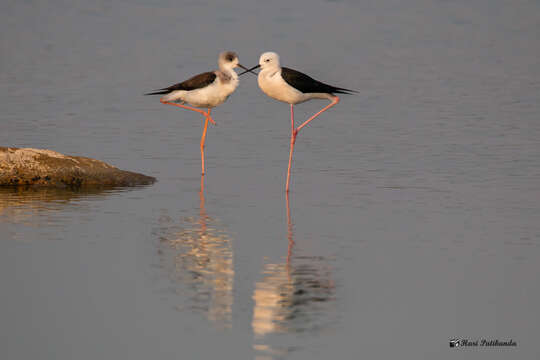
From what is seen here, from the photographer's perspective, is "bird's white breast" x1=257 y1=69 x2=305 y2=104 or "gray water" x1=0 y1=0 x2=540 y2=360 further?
"bird's white breast" x1=257 y1=69 x2=305 y2=104

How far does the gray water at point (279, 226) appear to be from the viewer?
25.7ft

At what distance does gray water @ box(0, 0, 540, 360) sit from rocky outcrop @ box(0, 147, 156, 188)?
0.53 m

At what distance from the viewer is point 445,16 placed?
45.7 meters

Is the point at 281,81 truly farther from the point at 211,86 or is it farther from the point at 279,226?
the point at 279,226

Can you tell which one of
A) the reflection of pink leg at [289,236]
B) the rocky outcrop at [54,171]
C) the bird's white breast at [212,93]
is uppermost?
the bird's white breast at [212,93]

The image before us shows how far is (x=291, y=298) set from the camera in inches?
333

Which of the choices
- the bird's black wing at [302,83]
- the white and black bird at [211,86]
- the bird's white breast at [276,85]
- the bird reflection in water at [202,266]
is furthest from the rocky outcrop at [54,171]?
the bird reflection in water at [202,266]

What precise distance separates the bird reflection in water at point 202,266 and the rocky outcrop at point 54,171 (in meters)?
2.86

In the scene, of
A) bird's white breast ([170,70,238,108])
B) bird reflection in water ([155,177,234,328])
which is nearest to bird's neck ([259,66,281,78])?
bird's white breast ([170,70,238,108])

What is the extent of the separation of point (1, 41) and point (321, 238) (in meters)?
30.7

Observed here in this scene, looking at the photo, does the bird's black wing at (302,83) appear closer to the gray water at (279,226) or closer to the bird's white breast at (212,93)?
the bird's white breast at (212,93)

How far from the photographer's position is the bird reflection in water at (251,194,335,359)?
7.78 metres

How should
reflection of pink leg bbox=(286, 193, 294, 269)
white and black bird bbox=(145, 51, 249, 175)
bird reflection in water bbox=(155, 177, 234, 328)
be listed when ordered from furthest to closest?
1. white and black bird bbox=(145, 51, 249, 175)
2. reflection of pink leg bbox=(286, 193, 294, 269)
3. bird reflection in water bbox=(155, 177, 234, 328)

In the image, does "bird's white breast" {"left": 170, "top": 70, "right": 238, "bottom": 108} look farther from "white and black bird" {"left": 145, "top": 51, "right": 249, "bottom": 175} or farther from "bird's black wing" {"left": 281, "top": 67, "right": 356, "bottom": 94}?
"bird's black wing" {"left": 281, "top": 67, "right": 356, "bottom": 94}
